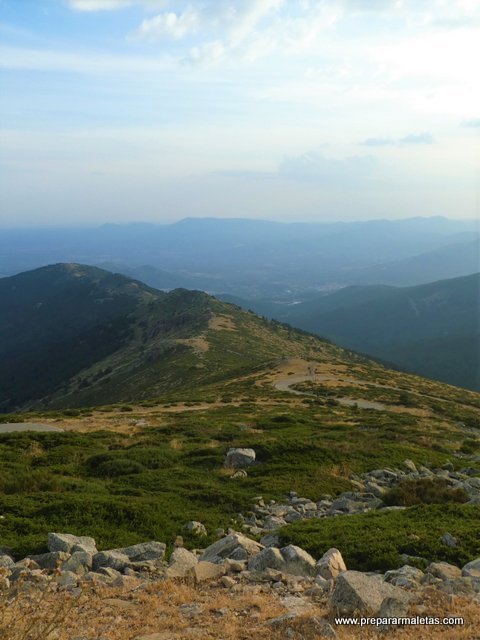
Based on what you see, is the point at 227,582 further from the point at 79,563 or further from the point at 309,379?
the point at 309,379

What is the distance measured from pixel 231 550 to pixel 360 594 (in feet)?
12.8

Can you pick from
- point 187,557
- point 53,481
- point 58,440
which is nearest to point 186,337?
point 58,440

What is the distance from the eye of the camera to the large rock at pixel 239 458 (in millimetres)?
20438

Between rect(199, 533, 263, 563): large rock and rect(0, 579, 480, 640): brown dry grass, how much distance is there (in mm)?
1536

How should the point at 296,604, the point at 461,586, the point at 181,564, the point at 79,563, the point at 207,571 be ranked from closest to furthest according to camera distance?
the point at 296,604
the point at 461,586
the point at 207,571
the point at 79,563
the point at 181,564

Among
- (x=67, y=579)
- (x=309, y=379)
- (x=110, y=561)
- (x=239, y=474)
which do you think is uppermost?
(x=67, y=579)

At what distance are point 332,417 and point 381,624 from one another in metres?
27.9

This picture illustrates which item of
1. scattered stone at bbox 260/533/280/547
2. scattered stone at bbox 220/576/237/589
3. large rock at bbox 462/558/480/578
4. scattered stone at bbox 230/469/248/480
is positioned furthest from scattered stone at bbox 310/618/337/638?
scattered stone at bbox 230/469/248/480

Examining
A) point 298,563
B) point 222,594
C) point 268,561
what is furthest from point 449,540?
point 222,594

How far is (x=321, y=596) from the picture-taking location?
9094mm

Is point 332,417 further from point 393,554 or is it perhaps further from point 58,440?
point 393,554

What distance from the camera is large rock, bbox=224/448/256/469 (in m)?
20.4

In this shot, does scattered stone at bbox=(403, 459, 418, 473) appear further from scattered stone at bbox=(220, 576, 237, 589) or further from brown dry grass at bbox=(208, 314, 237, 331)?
brown dry grass at bbox=(208, 314, 237, 331)

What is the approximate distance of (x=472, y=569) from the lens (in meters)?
9.92
